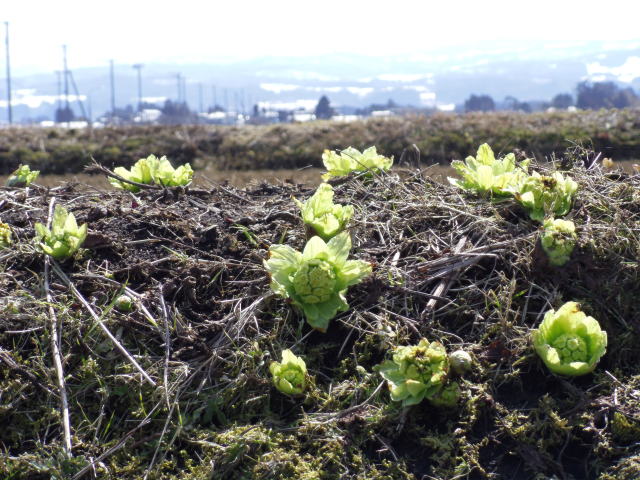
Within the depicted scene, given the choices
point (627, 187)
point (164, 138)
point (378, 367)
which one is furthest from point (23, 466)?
point (164, 138)

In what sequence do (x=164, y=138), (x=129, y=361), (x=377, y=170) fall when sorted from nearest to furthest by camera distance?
1. (x=129, y=361)
2. (x=377, y=170)
3. (x=164, y=138)

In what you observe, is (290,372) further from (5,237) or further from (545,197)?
(5,237)

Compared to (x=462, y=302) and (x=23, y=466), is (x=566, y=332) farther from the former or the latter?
(x=23, y=466)

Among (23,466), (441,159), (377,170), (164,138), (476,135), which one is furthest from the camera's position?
(164,138)

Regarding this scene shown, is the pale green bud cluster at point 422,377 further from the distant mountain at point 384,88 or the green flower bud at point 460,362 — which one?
the distant mountain at point 384,88

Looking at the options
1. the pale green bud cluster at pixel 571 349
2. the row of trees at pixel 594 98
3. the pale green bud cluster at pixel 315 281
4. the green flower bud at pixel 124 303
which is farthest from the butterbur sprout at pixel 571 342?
the row of trees at pixel 594 98

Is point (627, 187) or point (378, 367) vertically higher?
point (627, 187)

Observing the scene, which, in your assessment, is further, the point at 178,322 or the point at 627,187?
the point at 627,187
